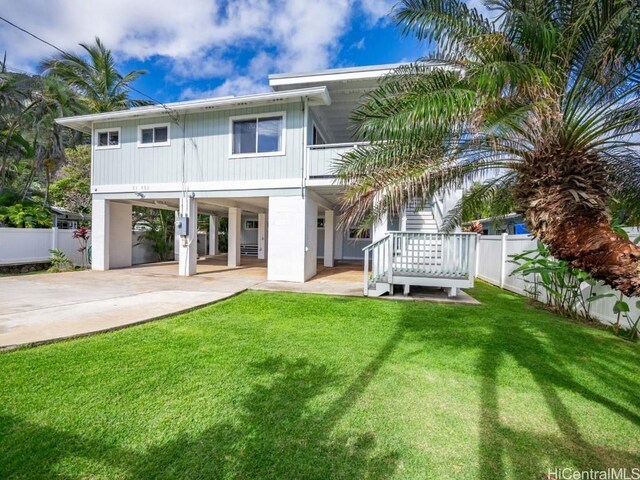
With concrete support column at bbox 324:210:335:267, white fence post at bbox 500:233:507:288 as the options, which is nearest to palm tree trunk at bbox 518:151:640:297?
white fence post at bbox 500:233:507:288

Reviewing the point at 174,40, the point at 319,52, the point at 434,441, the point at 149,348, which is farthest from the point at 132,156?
the point at 434,441

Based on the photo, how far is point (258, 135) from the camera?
9.66 m

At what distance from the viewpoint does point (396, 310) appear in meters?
6.16

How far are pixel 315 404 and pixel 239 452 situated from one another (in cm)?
84

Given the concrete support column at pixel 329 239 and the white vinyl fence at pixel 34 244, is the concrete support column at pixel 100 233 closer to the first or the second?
the white vinyl fence at pixel 34 244

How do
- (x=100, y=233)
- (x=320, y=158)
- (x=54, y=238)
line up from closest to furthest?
(x=320, y=158), (x=100, y=233), (x=54, y=238)

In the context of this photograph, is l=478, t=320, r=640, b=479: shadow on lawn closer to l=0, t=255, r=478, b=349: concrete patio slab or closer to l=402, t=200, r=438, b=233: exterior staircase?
l=0, t=255, r=478, b=349: concrete patio slab

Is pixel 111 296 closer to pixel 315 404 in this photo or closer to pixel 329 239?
pixel 315 404

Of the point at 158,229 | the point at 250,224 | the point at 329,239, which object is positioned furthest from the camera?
the point at 250,224

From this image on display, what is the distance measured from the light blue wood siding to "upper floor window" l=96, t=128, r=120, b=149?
0.61ft

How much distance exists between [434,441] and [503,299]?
661 centimetres

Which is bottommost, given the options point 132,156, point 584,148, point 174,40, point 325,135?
point 584,148

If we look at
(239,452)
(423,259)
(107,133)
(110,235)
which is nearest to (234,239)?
(110,235)

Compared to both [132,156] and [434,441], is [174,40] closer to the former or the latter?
[132,156]
